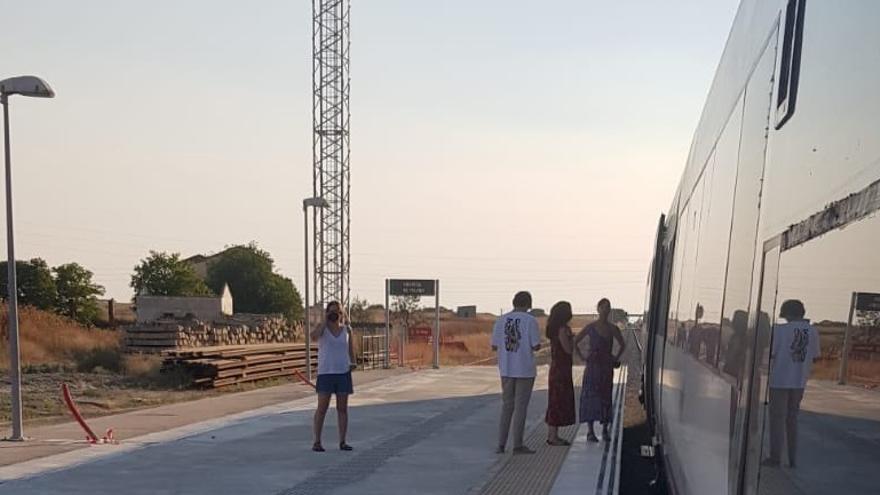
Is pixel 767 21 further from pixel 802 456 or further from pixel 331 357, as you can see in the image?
pixel 331 357

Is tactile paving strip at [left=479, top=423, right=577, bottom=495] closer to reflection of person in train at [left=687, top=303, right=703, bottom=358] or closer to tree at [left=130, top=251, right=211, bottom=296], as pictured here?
reflection of person in train at [left=687, top=303, right=703, bottom=358]

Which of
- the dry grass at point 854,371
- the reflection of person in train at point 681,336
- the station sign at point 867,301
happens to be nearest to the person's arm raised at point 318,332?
the reflection of person in train at point 681,336

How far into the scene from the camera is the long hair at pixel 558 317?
38.5 feet

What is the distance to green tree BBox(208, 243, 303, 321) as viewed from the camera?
3076 inches

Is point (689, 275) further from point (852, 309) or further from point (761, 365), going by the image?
point (852, 309)

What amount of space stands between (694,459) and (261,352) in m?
23.2

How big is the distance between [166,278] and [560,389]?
6449cm

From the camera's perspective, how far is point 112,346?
111 feet

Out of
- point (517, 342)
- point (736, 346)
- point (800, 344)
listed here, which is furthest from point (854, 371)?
point (517, 342)

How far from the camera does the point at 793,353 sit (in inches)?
99.5

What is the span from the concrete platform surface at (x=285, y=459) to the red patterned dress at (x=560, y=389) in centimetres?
40

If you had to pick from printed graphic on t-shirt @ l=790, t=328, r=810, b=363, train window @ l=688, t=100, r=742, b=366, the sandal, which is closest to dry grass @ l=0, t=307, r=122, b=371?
the sandal

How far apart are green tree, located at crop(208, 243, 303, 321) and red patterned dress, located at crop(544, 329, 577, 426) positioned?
66.1 metres

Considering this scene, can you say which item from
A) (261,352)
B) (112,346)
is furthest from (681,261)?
(112,346)
